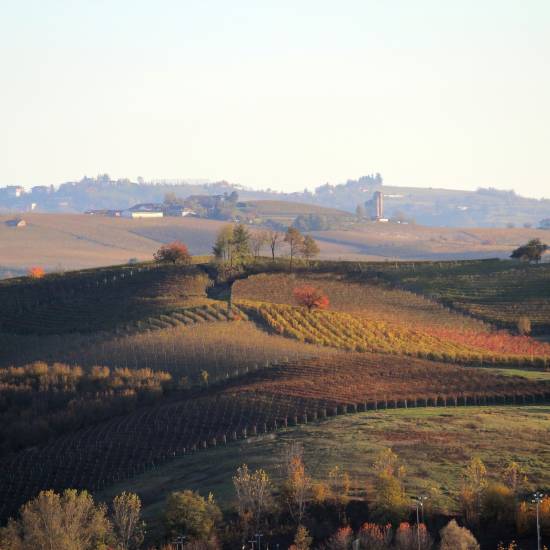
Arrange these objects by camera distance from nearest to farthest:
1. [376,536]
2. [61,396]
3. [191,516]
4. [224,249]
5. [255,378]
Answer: [376,536] → [191,516] → [61,396] → [255,378] → [224,249]

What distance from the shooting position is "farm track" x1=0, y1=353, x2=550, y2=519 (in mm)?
72500

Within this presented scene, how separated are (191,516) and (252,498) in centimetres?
329

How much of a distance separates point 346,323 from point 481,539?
2448 inches

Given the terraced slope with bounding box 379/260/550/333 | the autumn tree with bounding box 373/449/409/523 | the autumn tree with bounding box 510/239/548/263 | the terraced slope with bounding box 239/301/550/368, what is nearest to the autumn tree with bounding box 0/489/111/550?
the autumn tree with bounding box 373/449/409/523

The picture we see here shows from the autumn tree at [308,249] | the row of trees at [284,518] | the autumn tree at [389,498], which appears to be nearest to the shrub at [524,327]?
the autumn tree at [308,249]

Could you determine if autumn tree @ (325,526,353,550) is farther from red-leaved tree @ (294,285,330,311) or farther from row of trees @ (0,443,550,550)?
red-leaved tree @ (294,285,330,311)

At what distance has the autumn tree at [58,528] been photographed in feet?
177

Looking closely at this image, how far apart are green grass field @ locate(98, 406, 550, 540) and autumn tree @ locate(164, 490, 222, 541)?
2333 mm

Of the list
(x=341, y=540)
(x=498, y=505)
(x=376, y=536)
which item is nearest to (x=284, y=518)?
(x=341, y=540)

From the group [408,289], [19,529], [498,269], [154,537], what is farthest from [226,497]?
[498,269]

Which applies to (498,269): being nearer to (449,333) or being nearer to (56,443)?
(449,333)

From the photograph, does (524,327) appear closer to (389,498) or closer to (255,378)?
(255,378)

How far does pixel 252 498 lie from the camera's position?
187ft

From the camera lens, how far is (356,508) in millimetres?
56312
